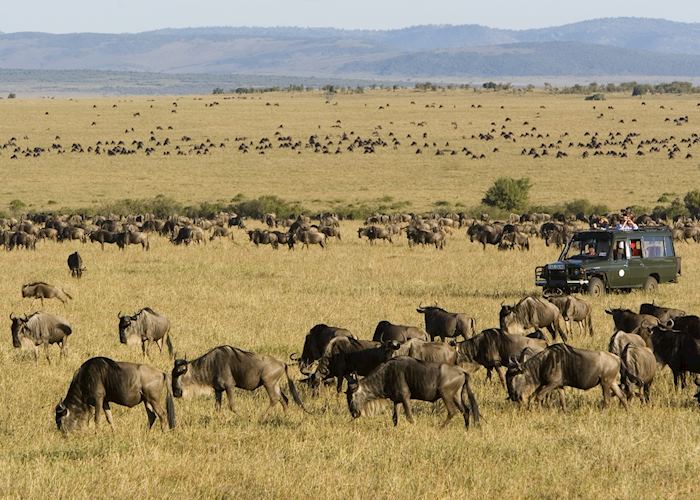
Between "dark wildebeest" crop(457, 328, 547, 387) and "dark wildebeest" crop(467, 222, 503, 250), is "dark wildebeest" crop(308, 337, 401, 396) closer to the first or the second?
"dark wildebeest" crop(457, 328, 547, 387)

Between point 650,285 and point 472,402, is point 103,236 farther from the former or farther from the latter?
point 472,402

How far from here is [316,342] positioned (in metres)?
15.3

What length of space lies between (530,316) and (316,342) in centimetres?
440

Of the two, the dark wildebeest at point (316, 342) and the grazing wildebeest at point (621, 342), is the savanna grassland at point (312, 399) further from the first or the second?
the dark wildebeest at point (316, 342)

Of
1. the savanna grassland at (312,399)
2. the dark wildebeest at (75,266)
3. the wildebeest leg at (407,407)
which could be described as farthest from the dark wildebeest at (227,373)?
the dark wildebeest at (75,266)

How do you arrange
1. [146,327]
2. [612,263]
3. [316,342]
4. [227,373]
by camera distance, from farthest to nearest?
[612,263], [146,327], [316,342], [227,373]

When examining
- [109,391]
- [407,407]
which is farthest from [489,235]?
[109,391]

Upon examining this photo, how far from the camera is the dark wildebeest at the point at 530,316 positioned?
58.9ft

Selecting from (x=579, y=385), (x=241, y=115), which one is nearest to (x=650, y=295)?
(x=579, y=385)

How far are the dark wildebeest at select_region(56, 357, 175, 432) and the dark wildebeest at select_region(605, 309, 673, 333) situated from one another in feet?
23.5

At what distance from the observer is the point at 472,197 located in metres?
61.2

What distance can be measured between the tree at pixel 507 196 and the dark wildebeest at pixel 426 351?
4165 centimetres

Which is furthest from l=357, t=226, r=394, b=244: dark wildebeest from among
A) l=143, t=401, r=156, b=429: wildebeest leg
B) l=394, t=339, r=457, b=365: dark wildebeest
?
l=143, t=401, r=156, b=429: wildebeest leg

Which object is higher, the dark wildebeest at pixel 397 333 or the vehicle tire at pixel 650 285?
the dark wildebeest at pixel 397 333
